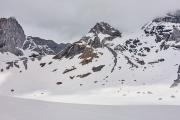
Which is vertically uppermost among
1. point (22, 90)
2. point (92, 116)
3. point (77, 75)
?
point (77, 75)

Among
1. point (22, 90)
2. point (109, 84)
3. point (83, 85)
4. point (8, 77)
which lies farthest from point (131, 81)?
point (8, 77)

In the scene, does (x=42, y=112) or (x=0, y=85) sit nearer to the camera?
(x=42, y=112)

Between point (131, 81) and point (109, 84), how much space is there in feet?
41.9

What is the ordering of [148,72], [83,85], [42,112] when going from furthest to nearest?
[148,72] < [83,85] < [42,112]

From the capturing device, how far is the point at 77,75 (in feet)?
642

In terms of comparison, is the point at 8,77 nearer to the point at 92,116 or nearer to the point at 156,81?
the point at 156,81

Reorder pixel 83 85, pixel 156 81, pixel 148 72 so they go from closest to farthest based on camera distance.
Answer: pixel 156 81 < pixel 83 85 < pixel 148 72

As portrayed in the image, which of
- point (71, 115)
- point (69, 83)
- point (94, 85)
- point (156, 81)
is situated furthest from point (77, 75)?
point (71, 115)

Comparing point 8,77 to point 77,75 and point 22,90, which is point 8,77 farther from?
point 77,75

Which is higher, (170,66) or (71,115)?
(170,66)

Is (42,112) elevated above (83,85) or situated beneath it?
situated beneath

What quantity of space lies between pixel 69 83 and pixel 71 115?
17395 cm

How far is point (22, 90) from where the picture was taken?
176 metres

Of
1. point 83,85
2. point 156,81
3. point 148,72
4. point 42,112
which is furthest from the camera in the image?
point 148,72
